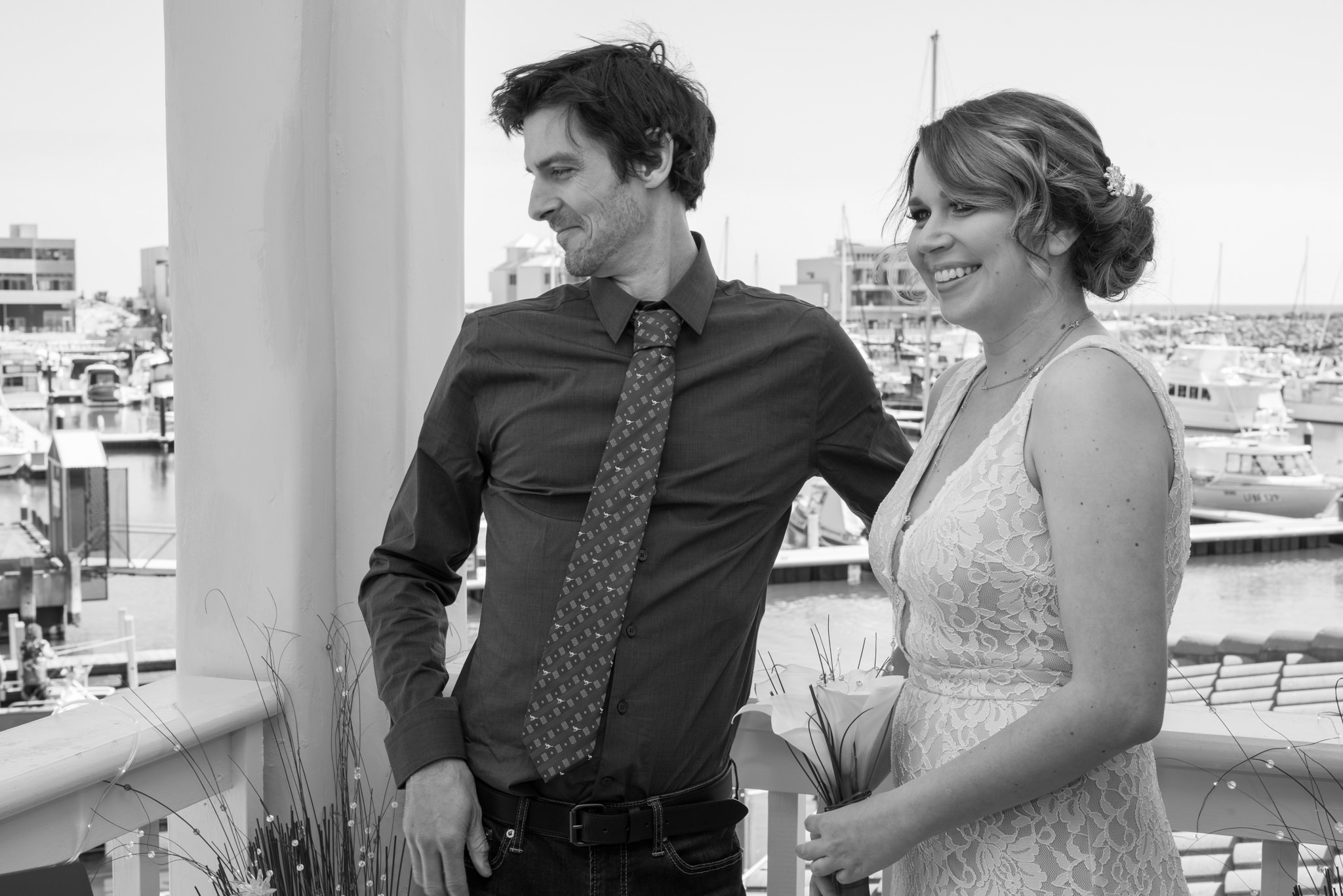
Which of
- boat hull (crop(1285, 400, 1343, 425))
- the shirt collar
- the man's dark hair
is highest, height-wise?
the man's dark hair

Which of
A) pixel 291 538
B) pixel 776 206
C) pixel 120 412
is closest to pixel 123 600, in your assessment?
pixel 120 412

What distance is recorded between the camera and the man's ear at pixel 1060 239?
118 cm

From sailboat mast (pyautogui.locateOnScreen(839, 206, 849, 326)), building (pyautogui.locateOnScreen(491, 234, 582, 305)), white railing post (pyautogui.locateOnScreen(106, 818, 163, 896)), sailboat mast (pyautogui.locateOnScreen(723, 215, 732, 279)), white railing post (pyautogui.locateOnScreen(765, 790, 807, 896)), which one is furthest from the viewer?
sailboat mast (pyautogui.locateOnScreen(723, 215, 732, 279))

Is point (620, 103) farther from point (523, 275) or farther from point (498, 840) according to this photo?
point (523, 275)

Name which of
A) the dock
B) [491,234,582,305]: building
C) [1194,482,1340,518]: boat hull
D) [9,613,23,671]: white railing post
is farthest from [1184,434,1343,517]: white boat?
the dock

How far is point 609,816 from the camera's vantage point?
1.38m

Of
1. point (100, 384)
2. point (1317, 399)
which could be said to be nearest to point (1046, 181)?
point (100, 384)

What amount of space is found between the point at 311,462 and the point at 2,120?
13.6m

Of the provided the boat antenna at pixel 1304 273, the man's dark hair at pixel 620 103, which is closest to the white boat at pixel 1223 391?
the boat antenna at pixel 1304 273

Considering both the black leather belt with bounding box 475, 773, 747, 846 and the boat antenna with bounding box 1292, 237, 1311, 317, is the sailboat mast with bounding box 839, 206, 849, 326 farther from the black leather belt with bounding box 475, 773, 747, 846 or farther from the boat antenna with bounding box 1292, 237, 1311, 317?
the boat antenna with bounding box 1292, 237, 1311, 317

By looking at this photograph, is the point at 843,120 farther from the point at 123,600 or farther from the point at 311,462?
the point at 311,462

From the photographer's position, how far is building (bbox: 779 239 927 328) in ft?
4.82

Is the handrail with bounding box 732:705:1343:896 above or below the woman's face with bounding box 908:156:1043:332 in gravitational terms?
below

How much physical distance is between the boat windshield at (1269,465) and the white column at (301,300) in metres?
27.3
